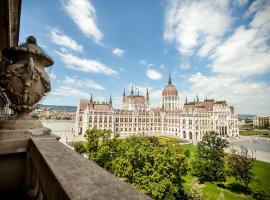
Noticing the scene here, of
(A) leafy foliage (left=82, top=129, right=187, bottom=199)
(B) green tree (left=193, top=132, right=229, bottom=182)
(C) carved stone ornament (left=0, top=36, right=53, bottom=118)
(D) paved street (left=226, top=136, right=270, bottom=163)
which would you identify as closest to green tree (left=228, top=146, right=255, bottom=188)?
(B) green tree (left=193, top=132, right=229, bottom=182)

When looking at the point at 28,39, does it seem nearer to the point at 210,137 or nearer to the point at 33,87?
the point at 33,87

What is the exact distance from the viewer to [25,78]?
10.8ft

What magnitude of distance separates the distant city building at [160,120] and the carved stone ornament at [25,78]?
6958cm

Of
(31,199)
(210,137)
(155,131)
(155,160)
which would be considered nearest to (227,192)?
(210,137)

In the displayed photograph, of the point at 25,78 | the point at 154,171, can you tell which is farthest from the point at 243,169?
the point at 25,78

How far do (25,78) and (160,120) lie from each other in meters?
89.0

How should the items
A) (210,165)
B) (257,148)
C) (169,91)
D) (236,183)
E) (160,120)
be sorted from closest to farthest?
(236,183) → (210,165) → (257,148) → (160,120) → (169,91)

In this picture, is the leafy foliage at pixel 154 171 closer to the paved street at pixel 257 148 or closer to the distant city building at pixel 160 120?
the paved street at pixel 257 148

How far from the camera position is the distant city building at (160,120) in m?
73.6

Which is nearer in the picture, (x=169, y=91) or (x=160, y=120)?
(x=160, y=120)

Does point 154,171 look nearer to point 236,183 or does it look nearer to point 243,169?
point 243,169

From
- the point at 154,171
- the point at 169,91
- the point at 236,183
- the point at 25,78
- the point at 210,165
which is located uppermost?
the point at 169,91

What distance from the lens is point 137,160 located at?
19.9 metres

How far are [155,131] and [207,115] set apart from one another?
25773 mm
